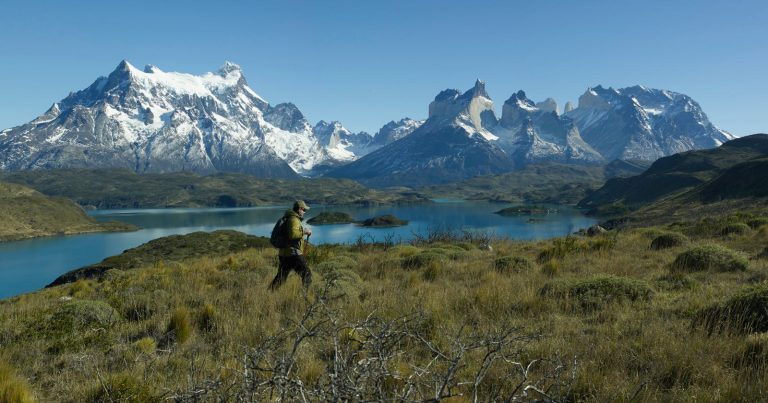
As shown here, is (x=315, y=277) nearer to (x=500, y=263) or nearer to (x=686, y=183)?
(x=500, y=263)

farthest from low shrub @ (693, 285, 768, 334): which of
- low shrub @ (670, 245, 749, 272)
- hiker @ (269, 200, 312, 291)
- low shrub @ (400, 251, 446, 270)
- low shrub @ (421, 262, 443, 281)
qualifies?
low shrub @ (400, 251, 446, 270)

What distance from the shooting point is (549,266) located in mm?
12328

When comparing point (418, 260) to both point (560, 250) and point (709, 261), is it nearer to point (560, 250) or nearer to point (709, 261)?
point (560, 250)

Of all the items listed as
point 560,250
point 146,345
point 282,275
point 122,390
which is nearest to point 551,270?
point 560,250

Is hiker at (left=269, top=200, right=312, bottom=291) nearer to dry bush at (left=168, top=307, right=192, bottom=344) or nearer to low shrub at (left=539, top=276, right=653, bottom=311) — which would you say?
dry bush at (left=168, top=307, right=192, bottom=344)

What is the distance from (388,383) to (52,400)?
3959mm

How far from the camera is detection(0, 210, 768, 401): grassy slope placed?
4.64 m

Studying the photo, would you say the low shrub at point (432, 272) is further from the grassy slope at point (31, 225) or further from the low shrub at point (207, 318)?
the grassy slope at point (31, 225)

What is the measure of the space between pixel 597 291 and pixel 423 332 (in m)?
3.90

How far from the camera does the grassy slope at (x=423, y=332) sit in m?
4.64

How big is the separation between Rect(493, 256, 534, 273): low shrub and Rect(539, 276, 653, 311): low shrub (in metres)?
3.43

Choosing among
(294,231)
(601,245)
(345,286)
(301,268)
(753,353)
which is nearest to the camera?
(753,353)

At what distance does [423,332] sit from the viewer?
6.73m

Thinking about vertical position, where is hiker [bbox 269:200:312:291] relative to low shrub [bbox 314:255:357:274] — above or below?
above
